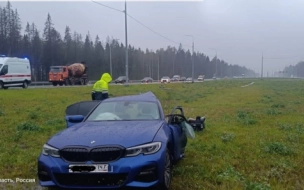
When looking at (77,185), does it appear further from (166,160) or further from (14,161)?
(14,161)

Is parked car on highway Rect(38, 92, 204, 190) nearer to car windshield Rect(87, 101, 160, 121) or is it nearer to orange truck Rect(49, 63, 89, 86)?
car windshield Rect(87, 101, 160, 121)

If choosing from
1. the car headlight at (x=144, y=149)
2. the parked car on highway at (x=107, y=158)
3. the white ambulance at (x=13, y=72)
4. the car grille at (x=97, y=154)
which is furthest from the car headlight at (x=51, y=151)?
the white ambulance at (x=13, y=72)

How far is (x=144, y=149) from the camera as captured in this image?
14.7 feet

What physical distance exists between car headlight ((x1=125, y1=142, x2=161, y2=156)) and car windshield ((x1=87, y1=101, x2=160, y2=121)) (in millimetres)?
1362

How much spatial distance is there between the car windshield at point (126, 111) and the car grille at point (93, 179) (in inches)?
67.9

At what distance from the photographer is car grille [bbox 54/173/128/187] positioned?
4275 millimetres

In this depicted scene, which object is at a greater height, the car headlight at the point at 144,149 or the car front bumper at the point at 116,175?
the car headlight at the point at 144,149

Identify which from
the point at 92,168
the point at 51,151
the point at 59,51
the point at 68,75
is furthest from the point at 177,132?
the point at 59,51

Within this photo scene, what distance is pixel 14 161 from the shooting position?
6523mm

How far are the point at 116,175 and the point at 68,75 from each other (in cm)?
4211

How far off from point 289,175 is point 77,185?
3582mm

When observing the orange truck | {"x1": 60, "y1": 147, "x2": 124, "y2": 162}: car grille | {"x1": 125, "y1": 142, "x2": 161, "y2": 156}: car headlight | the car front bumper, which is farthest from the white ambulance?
{"x1": 125, "y1": 142, "x2": 161, "y2": 156}: car headlight

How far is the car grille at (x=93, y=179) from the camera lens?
4.28 metres

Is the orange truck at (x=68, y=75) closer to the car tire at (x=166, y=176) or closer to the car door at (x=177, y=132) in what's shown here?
the car door at (x=177, y=132)
